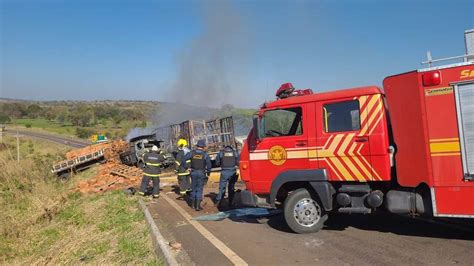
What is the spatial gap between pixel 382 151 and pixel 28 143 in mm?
51792

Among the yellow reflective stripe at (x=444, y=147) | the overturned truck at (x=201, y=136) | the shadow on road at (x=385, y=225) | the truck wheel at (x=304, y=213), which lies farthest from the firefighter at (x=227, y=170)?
the overturned truck at (x=201, y=136)

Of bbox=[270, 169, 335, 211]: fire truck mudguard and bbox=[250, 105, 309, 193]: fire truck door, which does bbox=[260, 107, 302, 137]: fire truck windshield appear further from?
bbox=[270, 169, 335, 211]: fire truck mudguard

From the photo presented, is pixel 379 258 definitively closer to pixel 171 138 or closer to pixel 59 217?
pixel 59 217

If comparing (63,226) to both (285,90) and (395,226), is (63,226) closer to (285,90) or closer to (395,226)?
(285,90)

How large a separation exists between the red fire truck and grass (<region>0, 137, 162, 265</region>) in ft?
7.78

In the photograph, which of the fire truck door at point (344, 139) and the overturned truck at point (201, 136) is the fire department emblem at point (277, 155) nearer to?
the fire truck door at point (344, 139)

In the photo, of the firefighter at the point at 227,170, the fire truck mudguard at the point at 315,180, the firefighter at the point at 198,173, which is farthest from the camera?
the firefighter at the point at 227,170

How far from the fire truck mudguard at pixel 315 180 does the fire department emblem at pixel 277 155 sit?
0.77 feet

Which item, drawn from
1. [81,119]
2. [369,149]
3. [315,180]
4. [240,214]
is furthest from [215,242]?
[81,119]

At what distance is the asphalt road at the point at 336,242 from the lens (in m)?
5.62

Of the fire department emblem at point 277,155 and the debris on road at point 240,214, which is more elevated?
the fire department emblem at point 277,155

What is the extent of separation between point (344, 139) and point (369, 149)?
41 centimetres

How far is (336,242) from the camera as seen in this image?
652cm

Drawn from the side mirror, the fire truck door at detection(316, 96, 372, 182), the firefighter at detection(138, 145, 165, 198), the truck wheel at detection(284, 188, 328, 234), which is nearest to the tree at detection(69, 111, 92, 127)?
the firefighter at detection(138, 145, 165, 198)
